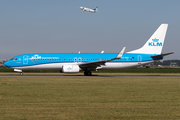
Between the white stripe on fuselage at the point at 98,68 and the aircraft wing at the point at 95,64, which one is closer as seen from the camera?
the aircraft wing at the point at 95,64

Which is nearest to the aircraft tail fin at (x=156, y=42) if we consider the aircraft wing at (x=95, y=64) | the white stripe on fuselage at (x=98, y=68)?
the white stripe on fuselage at (x=98, y=68)

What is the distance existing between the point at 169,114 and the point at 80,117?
3578 mm

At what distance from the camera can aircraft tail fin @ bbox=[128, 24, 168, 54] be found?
42.3 m

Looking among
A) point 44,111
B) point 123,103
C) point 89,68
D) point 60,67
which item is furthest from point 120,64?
point 44,111

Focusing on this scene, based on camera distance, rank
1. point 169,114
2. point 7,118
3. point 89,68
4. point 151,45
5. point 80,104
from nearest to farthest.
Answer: point 7,118, point 169,114, point 80,104, point 89,68, point 151,45

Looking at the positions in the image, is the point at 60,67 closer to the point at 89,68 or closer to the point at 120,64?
the point at 89,68

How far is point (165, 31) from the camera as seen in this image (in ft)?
140

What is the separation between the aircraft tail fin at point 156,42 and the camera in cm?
4231

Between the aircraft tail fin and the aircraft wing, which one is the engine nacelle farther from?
the aircraft tail fin

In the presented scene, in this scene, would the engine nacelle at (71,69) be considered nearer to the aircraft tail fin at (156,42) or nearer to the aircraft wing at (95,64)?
the aircraft wing at (95,64)

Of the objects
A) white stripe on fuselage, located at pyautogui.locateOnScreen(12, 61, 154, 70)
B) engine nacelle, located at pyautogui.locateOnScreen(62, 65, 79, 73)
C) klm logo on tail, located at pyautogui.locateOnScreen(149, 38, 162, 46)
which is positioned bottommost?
engine nacelle, located at pyautogui.locateOnScreen(62, 65, 79, 73)

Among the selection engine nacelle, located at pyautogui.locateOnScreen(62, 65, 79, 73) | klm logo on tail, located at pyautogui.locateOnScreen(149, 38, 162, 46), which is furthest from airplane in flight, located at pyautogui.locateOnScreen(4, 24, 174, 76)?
klm logo on tail, located at pyautogui.locateOnScreen(149, 38, 162, 46)

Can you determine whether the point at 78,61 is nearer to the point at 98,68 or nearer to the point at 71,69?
the point at 71,69

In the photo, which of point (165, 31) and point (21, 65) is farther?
point (165, 31)
